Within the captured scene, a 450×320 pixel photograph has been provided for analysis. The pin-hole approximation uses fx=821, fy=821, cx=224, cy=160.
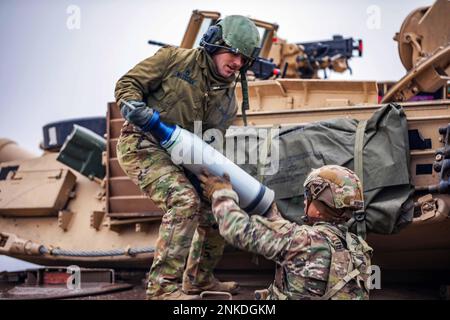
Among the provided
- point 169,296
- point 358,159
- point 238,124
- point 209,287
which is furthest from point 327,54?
point 169,296

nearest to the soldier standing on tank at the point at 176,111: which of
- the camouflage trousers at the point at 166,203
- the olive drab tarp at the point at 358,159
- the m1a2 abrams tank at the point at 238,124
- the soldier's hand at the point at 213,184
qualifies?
the camouflage trousers at the point at 166,203

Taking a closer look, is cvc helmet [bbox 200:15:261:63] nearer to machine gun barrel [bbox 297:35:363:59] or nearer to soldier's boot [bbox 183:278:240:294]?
soldier's boot [bbox 183:278:240:294]

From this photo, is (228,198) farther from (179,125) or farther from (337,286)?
(179,125)

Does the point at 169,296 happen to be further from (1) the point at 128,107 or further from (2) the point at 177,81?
(2) the point at 177,81

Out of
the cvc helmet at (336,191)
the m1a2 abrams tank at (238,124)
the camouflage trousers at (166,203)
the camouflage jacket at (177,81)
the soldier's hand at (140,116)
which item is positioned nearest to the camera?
the cvc helmet at (336,191)

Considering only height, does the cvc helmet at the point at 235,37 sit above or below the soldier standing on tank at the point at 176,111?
above

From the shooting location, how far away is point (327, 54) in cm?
1041

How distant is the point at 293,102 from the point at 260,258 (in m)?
1.43

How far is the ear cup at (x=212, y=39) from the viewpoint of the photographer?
4777mm

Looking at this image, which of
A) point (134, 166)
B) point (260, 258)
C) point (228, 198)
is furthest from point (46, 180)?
point (228, 198)

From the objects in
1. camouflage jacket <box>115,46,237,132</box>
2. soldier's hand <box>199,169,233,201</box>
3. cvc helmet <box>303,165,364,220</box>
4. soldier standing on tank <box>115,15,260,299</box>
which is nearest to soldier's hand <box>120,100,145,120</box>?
soldier standing on tank <box>115,15,260,299</box>

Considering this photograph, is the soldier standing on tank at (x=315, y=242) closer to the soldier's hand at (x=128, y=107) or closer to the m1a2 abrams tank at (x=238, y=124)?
the soldier's hand at (x=128, y=107)

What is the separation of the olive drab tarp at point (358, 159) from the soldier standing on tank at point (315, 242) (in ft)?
4.92

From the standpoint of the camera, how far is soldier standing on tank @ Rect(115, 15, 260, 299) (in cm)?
457
